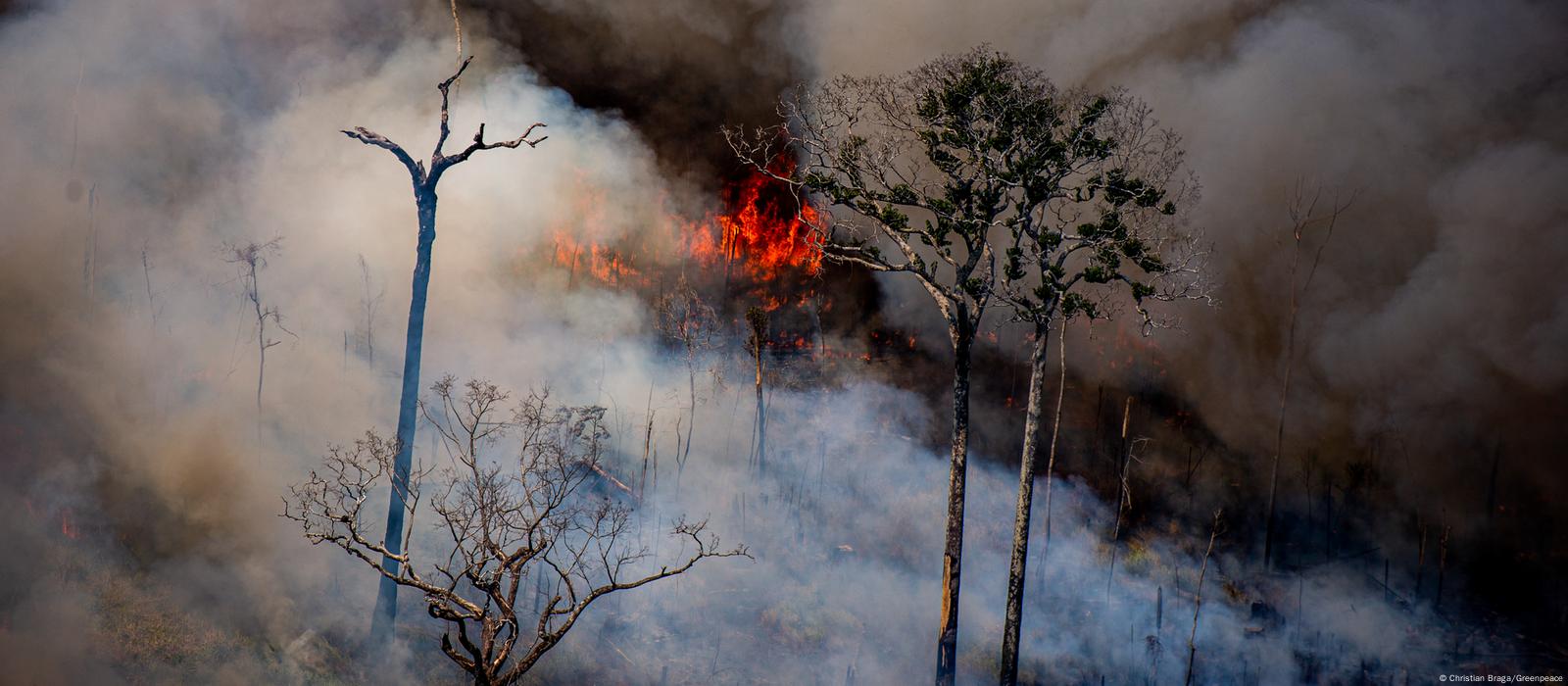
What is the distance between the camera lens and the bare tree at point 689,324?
33094mm

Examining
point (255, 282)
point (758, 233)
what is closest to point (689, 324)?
point (758, 233)

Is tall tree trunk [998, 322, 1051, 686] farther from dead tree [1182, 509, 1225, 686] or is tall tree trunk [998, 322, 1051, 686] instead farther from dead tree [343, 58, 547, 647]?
dead tree [343, 58, 547, 647]

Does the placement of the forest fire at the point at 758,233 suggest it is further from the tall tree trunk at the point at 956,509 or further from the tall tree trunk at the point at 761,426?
the tall tree trunk at the point at 956,509

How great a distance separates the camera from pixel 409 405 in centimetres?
2358

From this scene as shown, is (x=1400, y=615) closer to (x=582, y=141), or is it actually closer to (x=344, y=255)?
(x=582, y=141)

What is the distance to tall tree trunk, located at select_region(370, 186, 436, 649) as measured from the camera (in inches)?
903

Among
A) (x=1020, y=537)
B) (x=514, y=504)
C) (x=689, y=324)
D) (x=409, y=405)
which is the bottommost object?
(x=1020, y=537)

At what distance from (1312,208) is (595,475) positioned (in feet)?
80.5

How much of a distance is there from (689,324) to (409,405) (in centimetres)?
1172

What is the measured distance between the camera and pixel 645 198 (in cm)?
3462

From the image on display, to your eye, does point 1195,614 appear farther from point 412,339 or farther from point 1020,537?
point 412,339

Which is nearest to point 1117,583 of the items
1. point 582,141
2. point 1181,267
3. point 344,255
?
point 1181,267

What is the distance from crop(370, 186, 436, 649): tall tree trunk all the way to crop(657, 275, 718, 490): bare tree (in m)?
10.7

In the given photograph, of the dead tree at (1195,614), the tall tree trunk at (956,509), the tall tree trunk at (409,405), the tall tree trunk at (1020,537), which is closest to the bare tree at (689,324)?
the tall tree trunk at (409,405)
